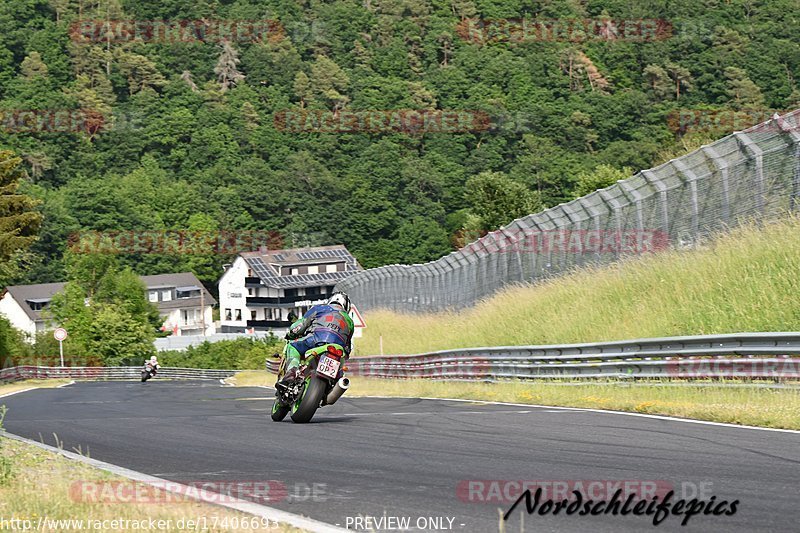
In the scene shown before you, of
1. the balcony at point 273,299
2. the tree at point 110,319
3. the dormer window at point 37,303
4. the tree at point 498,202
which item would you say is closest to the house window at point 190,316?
the balcony at point 273,299

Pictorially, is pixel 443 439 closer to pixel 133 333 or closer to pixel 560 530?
pixel 560 530

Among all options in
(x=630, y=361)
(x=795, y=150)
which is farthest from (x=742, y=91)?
(x=630, y=361)

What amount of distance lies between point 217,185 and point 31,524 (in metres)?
170

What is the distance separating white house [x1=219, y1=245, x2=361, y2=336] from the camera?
431ft

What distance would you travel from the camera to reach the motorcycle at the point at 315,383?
13.7m

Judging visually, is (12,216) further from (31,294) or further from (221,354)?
(31,294)

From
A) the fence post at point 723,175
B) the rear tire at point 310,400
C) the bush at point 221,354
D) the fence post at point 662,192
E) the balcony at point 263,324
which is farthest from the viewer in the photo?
the balcony at point 263,324

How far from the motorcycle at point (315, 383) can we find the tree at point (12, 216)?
49146mm

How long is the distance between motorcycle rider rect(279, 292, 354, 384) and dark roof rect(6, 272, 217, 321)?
122 m

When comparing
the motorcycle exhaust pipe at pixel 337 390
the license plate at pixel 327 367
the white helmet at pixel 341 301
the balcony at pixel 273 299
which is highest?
the balcony at pixel 273 299

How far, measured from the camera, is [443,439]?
1113cm

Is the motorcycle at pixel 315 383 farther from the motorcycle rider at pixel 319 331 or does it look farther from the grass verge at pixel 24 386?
the grass verge at pixel 24 386

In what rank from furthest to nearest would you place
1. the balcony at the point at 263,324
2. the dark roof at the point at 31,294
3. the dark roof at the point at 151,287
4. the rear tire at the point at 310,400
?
1. the dark roof at the point at 151,287
2. the dark roof at the point at 31,294
3. the balcony at the point at 263,324
4. the rear tire at the point at 310,400

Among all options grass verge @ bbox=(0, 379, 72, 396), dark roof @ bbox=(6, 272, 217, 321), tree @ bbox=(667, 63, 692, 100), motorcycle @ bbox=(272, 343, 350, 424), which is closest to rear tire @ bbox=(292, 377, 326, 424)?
motorcycle @ bbox=(272, 343, 350, 424)
